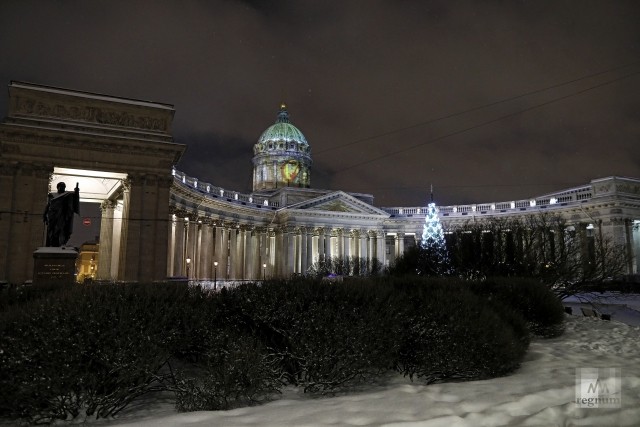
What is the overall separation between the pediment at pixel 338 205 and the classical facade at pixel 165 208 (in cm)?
17

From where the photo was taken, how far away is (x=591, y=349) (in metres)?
11.6

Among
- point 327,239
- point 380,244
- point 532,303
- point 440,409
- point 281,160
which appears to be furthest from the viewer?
point 281,160

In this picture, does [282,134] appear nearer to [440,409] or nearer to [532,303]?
[532,303]

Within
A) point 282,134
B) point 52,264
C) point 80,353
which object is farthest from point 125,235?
point 282,134

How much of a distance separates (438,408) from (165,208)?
26.7 metres

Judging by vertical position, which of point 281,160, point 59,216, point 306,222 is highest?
point 281,160

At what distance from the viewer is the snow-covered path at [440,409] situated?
5.60 m

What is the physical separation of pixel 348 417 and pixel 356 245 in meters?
63.0

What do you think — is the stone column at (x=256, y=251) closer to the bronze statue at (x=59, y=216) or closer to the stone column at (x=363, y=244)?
the stone column at (x=363, y=244)

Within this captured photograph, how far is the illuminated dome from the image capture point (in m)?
84.8

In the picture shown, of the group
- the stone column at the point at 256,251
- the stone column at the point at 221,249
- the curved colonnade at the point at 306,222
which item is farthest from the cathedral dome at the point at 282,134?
the stone column at the point at 221,249

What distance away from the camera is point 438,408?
6.15m

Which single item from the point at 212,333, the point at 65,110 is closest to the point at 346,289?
the point at 212,333

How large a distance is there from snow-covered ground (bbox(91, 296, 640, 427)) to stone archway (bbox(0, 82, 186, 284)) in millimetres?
23822
